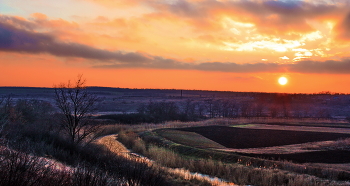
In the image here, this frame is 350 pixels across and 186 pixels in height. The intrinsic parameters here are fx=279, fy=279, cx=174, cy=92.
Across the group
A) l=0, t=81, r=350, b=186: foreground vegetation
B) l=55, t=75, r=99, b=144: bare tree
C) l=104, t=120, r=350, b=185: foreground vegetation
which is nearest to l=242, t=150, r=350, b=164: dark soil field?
l=104, t=120, r=350, b=185: foreground vegetation

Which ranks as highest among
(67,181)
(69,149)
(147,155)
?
(67,181)

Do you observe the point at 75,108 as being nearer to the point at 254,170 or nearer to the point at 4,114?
the point at 4,114

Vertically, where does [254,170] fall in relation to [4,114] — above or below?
below

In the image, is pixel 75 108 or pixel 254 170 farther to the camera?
pixel 75 108

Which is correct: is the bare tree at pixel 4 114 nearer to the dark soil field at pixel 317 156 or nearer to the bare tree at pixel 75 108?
the bare tree at pixel 75 108

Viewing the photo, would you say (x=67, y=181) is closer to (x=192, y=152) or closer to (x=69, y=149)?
(x=69, y=149)

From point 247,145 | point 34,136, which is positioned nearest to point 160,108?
point 247,145

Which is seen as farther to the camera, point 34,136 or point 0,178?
point 34,136

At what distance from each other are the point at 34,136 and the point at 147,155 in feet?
36.6

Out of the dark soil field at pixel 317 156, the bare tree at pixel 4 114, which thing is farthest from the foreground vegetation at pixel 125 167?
the dark soil field at pixel 317 156

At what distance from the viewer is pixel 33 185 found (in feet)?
20.7

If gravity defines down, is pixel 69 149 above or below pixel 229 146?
above

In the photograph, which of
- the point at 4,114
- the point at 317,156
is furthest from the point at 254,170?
the point at 4,114

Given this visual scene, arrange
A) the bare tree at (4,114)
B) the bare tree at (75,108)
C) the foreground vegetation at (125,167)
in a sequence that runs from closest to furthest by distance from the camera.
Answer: the foreground vegetation at (125,167)
the bare tree at (4,114)
the bare tree at (75,108)
